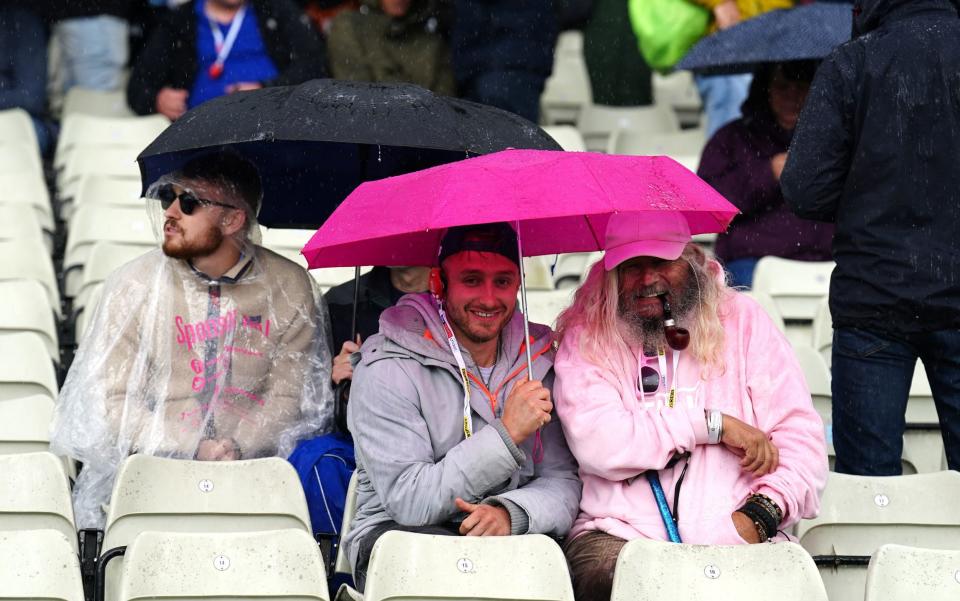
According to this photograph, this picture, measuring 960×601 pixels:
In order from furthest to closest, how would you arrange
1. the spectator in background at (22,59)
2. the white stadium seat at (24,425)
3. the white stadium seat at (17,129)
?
the spectator in background at (22,59) → the white stadium seat at (17,129) → the white stadium seat at (24,425)

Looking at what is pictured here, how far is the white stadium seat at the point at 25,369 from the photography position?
17.4ft

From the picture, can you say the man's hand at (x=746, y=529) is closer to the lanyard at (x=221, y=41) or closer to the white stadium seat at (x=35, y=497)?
the white stadium seat at (x=35, y=497)

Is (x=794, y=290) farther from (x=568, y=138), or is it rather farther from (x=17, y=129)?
(x=17, y=129)

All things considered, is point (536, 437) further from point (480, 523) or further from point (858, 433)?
point (858, 433)

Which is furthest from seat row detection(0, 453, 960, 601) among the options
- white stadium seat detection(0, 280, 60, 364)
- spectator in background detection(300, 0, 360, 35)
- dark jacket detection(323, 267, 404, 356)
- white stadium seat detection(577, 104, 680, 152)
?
white stadium seat detection(577, 104, 680, 152)

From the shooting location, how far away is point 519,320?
4.50 metres

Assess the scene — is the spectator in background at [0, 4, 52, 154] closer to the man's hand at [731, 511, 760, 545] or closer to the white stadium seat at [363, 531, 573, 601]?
the white stadium seat at [363, 531, 573, 601]

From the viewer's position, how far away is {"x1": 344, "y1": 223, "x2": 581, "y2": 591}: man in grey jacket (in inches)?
159

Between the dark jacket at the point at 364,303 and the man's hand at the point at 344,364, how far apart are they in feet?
0.87

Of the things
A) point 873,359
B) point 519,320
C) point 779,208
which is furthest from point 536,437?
point 779,208

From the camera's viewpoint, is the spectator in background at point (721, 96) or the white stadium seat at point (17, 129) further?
the spectator in background at point (721, 96)

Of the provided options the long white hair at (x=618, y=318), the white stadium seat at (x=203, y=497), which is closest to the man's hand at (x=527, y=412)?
the long white hair at (x=618, y=318)

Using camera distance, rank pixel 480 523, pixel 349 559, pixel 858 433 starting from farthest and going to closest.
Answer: pixel 858 433
pixel 349 559
pixel 480 523

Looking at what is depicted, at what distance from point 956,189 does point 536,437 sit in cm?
136
